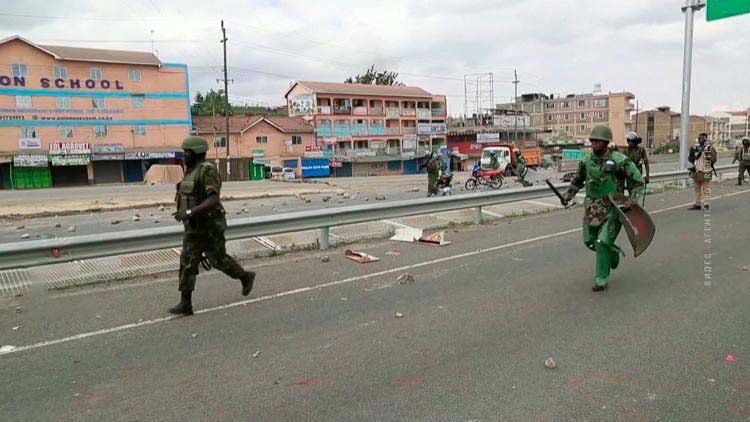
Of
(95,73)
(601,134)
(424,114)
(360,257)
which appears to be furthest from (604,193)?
(424,114)

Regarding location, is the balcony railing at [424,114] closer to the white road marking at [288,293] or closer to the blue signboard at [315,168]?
the blue signboard at [315,168]

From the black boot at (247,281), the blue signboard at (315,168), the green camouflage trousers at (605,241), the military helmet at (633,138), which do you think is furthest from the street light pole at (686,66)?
the blue signboard at (315,168)

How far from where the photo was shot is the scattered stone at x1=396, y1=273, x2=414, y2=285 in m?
6.59

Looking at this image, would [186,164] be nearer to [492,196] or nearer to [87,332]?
[87,332]

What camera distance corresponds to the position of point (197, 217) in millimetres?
5316

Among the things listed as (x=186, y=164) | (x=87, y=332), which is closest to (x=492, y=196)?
(x=186, y=164)

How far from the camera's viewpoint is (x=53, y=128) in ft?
156

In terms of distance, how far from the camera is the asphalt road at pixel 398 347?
11.4ft

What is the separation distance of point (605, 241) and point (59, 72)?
53371mm

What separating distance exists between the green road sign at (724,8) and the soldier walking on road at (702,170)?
6.00 m

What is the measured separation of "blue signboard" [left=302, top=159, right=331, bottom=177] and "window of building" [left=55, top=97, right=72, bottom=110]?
23.3m

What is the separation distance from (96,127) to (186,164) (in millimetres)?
50461

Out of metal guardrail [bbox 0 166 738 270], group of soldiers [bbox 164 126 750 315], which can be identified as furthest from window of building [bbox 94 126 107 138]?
group of soldiers [bbox 164 126 750 315]

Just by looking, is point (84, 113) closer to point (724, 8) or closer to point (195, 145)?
point (724, 8)
